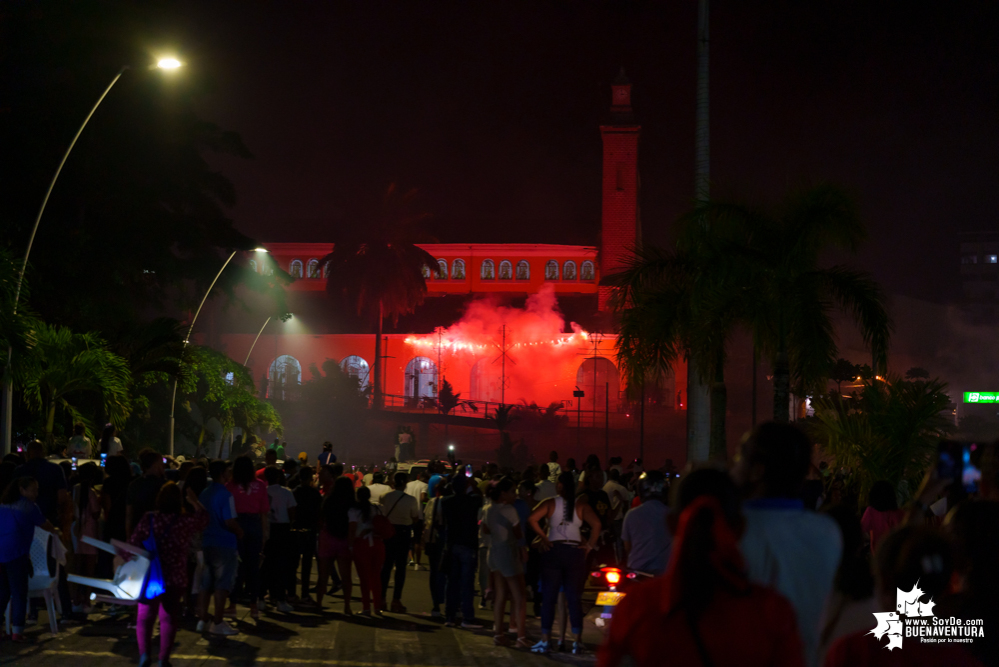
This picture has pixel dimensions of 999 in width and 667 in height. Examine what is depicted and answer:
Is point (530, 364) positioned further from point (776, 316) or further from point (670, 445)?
point (776, 316)

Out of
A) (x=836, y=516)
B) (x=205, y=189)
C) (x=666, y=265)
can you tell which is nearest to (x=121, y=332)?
(x=205, y=189)

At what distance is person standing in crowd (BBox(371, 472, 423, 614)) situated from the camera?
1236 centimetres

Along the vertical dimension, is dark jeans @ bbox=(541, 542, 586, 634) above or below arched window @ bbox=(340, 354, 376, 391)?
below

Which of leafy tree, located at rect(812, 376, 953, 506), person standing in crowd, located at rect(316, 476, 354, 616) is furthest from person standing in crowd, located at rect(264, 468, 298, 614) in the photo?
leafy tree, located at rect(812, 376, 953, 506)

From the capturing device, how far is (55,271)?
25.7 m

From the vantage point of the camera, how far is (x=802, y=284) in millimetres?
15312

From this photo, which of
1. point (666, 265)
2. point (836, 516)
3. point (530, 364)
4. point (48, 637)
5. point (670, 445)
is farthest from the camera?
point (530, 364)

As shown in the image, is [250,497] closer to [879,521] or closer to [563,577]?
[563,577]

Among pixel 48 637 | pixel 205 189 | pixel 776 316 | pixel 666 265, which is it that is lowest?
pixel 48 637

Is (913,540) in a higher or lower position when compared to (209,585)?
higher

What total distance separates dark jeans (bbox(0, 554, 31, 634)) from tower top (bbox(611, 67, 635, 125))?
61.5 metres

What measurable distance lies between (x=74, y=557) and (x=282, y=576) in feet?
7.96

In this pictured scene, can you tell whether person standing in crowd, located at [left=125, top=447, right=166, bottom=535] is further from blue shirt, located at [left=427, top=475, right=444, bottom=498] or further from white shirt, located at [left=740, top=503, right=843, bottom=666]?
white shirt, located at [left=740, top=503, right=843, bottom=666]

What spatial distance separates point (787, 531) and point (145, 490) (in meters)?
8.02
